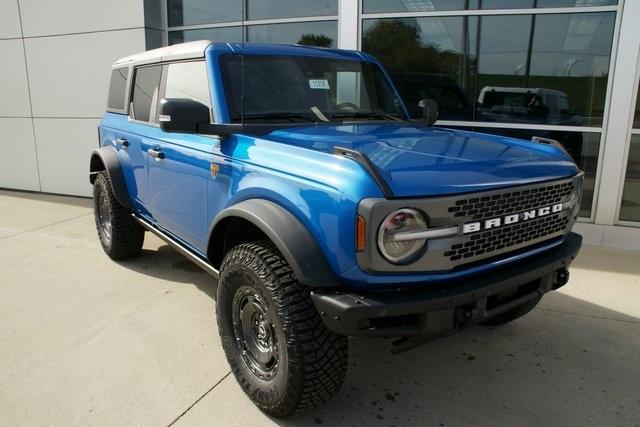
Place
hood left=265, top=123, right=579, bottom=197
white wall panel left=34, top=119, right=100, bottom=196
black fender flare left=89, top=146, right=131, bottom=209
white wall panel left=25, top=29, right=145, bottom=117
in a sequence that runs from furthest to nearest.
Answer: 1. white wall panel left=34, top=119, right=100, bottom=196
2. white wall panel left=25, top=29, right=145, bottom=117
3. black fender flare left=89, top=146, right=131, bottom=209
4. hood left=265, top=123, right=579, bottom=197

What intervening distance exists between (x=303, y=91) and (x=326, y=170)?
1227 millimetres

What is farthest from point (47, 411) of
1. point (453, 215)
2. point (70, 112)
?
point (70, 112)

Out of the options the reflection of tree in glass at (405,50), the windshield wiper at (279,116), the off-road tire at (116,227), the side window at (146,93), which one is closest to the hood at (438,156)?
the windshield wiper at (279,116)

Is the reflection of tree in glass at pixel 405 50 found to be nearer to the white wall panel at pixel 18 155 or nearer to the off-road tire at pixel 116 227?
the off-road tire at pixel 116 227

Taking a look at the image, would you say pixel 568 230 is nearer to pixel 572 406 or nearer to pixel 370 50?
pixel 572 406

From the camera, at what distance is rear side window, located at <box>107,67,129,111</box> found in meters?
4.61

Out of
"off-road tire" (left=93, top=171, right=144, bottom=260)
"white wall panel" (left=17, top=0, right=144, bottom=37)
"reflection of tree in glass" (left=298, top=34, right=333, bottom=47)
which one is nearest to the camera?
"off-road tire" (left=93, top=171, right=144, bottom=260)

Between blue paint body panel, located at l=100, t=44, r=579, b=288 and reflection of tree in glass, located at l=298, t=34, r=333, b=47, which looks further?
reflection of tree in glass, located at l=298, t=34, r=333, b=47

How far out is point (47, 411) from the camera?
2602 mm

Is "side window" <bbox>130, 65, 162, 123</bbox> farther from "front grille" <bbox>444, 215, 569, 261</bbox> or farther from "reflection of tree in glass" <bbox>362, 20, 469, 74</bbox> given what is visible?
"reflection of tree in glass" <bbox>362, 20, 469, 74</bbox>

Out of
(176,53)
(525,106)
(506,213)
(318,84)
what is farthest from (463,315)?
(525,106)

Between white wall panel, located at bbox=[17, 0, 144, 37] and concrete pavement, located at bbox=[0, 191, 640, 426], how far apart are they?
426cm

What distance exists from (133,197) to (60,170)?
4.88 meters

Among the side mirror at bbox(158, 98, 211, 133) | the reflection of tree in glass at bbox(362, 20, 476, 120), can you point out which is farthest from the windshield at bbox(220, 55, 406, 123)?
the reflection of tree in glass at bbox(362, 20, 476, 120)
